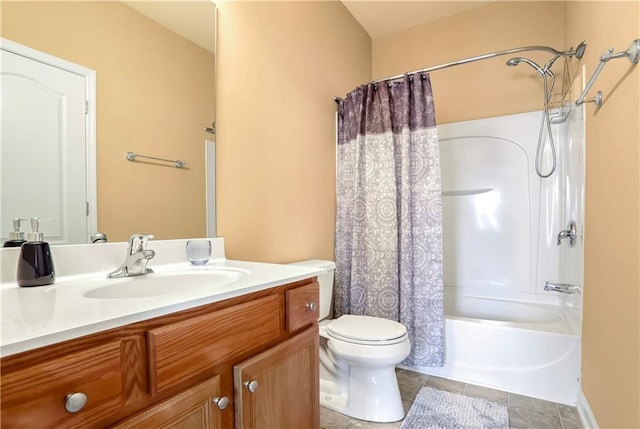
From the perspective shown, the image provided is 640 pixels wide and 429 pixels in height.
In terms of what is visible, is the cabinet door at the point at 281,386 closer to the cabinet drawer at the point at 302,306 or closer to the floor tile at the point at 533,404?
the cabinet drawer at the point at 302,306

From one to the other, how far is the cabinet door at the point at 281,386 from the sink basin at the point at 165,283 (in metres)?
0.25

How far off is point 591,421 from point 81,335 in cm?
195

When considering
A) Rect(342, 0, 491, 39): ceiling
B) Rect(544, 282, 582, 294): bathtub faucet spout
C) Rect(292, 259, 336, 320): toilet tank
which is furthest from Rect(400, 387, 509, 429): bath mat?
Rect(342, 0, 491, 39): ceiling

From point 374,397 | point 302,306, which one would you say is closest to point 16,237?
point 302,306

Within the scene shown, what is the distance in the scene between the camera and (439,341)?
190 centimetres

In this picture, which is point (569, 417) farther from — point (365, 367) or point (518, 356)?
point (365, 367)

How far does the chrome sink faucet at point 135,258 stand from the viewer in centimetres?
103

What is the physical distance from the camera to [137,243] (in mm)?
1076

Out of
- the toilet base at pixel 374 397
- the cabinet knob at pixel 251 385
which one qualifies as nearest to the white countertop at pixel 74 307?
the cabinet knob at pixel 251 385

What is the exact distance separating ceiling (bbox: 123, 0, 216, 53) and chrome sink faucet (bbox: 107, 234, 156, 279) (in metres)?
0.87

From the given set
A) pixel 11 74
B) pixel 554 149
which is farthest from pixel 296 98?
pixel 554 149

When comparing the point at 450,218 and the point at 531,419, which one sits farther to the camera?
the point at 450,218

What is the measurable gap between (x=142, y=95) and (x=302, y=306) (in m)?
1.00

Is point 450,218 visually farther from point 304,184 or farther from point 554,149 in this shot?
point 304,184
